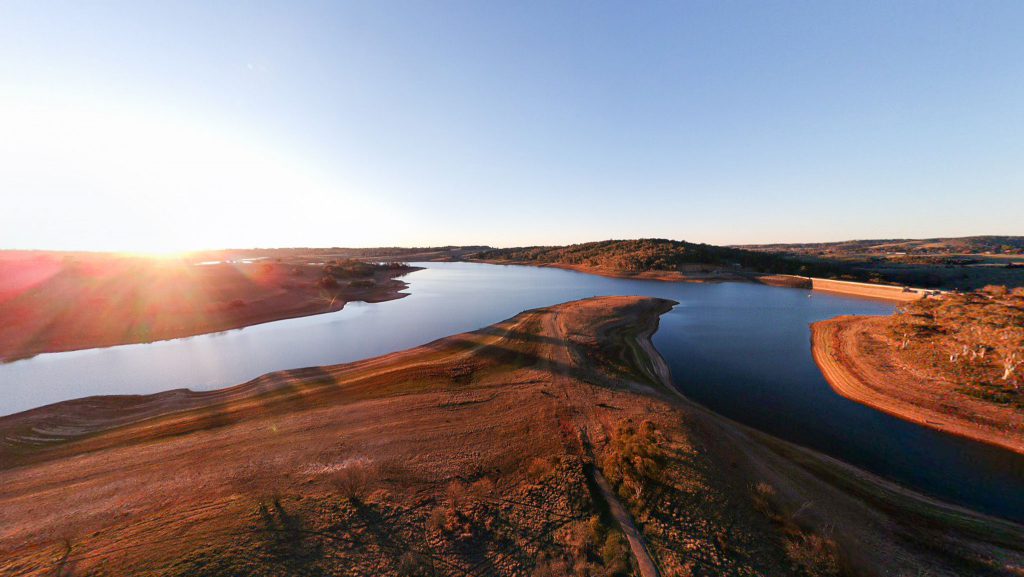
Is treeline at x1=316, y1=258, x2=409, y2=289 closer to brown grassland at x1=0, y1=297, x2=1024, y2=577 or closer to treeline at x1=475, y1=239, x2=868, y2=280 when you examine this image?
brown grassland at x1=0, y1=297, x2=1024, y2=577

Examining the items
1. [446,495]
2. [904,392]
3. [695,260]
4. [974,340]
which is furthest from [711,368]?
[695,260]

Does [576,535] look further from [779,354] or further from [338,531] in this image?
[779,354]

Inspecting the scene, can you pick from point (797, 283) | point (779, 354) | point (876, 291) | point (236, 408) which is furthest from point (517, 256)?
point (236, 408)

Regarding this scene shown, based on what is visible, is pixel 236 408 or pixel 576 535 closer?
pixel 576 535

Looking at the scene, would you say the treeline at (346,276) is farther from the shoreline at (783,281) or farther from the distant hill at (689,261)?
the distant hill at (689,261)

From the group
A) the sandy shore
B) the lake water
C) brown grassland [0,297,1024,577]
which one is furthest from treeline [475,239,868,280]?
brown grassland [0,297,1024,577]
